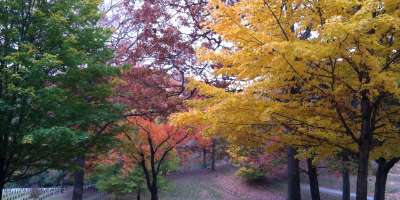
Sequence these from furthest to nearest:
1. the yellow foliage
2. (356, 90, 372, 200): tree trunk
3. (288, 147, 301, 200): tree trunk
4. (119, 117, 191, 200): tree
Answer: (119, 117, 191, 200): tree
(288, 147, 301, 200): tree trunk
(356, 90, 372, 200): tree trunk
the yellow foliage

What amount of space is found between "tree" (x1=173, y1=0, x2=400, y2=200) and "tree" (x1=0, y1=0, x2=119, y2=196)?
12.3 ft

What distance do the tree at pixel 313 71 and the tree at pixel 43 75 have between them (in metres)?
3.75

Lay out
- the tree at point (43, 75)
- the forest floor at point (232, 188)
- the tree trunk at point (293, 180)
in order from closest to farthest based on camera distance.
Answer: the tree at point (43, 75), the tree trunk at point (293, 180), the forest floor at point (232, 188)

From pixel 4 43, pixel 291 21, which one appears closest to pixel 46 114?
pixel 4 43

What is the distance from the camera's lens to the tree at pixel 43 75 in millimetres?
8672

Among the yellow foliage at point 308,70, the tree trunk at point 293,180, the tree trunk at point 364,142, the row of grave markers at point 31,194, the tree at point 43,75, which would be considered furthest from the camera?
the row of grave markers at point 31,194

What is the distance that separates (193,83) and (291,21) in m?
2.35

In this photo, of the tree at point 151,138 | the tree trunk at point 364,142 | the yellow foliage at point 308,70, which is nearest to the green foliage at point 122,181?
the tree at point 151,138

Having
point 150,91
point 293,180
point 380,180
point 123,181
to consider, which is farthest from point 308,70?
point 123,181

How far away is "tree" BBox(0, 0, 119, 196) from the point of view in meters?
8.67

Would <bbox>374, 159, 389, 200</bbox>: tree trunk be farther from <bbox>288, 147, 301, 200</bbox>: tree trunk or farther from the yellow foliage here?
the yellow foliage

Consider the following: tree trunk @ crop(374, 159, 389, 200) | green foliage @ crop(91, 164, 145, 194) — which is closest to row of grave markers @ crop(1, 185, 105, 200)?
green foliage @ crop(91, 164, 145, 194)

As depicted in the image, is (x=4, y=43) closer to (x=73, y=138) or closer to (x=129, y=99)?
(x=73, y=138)

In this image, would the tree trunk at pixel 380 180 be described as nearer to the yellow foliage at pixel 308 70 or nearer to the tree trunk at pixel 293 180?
the tree trunk at pixel 293 180
